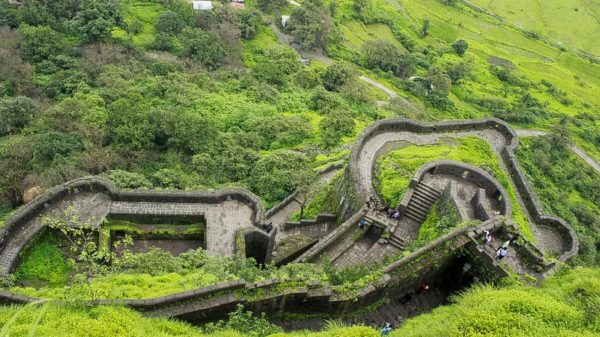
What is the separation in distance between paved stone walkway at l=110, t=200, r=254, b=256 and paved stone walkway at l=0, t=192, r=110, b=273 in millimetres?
829

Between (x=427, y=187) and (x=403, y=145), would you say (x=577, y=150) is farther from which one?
(x=427, y=187)

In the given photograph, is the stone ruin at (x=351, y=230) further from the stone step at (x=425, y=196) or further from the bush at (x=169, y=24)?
the bush at (x=169, y=24)

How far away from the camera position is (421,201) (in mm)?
26688

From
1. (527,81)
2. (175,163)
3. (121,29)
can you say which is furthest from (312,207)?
(527,81)

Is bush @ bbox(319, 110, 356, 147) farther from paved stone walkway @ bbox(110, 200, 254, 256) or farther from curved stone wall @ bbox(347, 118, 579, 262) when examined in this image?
paved stone walkway @ bbox(110, 200, 254, 256)

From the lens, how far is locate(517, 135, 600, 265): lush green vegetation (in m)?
46.9

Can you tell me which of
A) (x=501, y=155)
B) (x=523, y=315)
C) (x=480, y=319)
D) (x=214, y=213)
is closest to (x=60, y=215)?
(x=214, y=213)

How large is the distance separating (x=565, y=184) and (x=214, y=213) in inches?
1940

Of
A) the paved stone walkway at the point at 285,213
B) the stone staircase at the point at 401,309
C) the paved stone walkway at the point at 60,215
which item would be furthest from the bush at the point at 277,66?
the stone staircase at the point at 401,309

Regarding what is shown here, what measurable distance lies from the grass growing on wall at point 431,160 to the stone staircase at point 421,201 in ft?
2.51

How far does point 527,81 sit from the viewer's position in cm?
9256

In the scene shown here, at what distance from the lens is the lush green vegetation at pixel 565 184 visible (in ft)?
154

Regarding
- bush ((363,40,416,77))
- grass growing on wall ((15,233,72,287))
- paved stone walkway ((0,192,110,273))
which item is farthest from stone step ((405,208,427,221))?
bush ((363,40,416,77))

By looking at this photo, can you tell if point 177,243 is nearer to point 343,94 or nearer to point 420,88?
point 343,94
